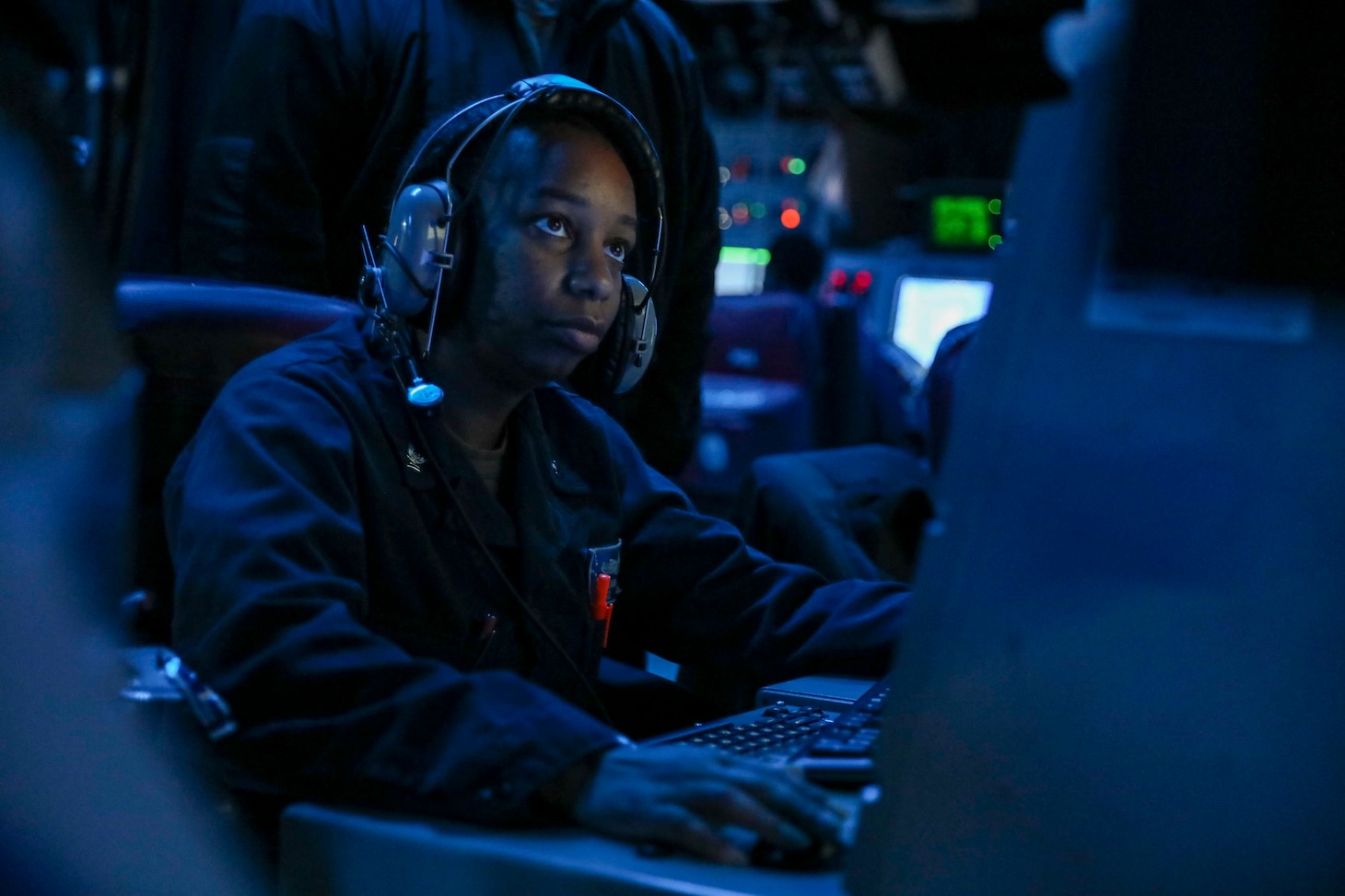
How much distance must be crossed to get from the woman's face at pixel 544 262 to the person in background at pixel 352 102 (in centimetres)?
31

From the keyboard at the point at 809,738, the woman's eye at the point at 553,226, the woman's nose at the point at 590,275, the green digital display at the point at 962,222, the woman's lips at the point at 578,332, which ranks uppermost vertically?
the green digital display at the point at 962,222

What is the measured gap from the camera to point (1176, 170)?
0.54 meters

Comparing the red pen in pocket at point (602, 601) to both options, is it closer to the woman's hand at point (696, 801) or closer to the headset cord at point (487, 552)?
the headset cord at point (487, 552)

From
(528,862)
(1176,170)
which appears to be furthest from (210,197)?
(1176,170)

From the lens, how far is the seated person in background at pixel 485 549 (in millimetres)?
746

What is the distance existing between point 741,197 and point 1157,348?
7.25m

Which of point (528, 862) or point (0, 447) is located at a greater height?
point (0, 447)

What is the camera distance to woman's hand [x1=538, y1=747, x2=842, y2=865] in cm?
68

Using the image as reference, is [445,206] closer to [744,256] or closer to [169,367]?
[169,367]

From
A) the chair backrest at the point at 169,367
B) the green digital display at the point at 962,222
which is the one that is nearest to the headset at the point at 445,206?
the chair backrest at the point at 169,367

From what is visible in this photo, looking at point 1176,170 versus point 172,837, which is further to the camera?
point 172,837

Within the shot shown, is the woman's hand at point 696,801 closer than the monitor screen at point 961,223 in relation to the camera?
Yes

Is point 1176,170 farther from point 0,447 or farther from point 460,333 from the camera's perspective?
point 460,333

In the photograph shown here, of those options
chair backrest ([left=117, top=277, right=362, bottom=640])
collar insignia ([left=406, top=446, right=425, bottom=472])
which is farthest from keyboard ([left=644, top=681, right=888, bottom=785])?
chair backrest ([left=117, top=277, right=362, bottom=640])
